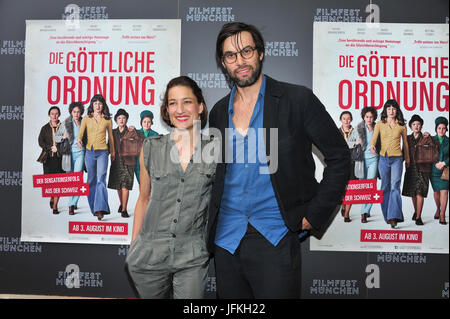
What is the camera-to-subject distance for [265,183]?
1721mm

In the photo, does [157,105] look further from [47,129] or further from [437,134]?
[437,134]

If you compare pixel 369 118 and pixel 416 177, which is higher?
pixel 369 118

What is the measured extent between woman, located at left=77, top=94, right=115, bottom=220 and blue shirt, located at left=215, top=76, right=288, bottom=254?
1.48 metres

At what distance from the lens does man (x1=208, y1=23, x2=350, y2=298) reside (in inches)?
66.7

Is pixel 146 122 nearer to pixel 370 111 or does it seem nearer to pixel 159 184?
pixel 159 184

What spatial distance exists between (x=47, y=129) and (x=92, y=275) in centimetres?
137

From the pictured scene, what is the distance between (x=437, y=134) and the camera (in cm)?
274

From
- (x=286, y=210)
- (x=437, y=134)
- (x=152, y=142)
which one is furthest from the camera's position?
(x=437, y=134)

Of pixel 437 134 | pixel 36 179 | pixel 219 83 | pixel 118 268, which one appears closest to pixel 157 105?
pixel 219 83

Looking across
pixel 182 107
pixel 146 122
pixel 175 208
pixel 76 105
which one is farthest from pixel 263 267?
pixel 76 105

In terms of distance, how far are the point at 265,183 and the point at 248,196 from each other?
0.11 meters

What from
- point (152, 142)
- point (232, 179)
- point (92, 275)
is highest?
point (152, 142)

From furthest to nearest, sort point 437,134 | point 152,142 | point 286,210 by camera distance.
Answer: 1. point 437,134
2. point 152,142
3. point 286,210

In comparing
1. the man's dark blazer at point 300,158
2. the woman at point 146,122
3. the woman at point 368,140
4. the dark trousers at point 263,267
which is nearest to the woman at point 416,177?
the woman at point 368,140
